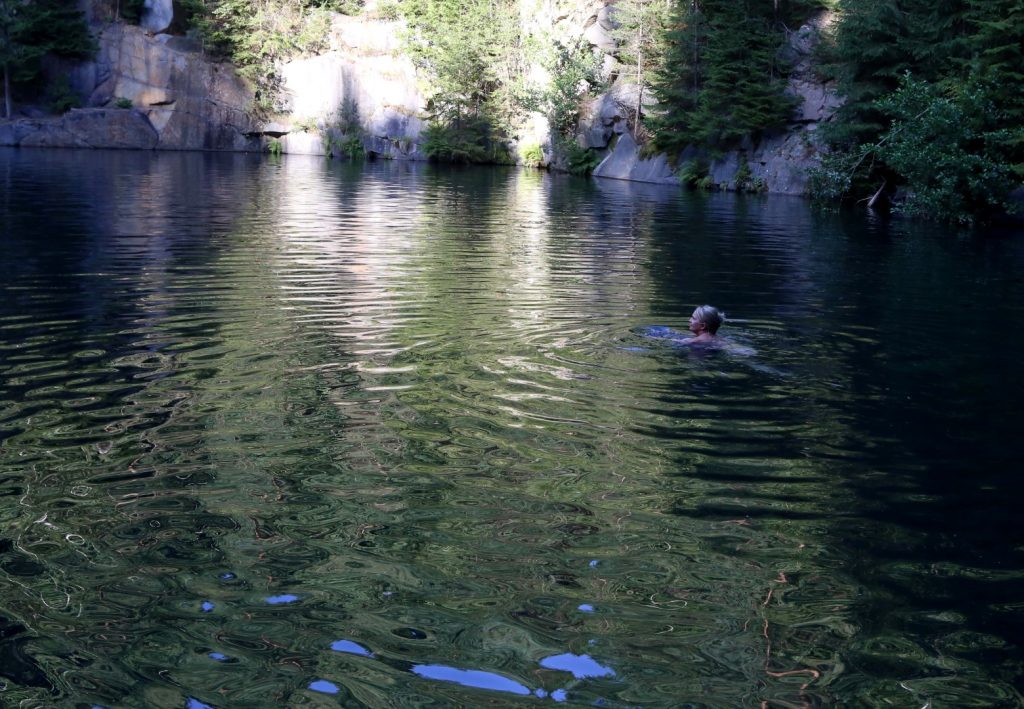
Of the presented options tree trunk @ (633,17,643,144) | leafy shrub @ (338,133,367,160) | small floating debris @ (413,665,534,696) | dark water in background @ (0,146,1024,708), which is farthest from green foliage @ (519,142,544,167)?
small floating debris @ (413,665,534,696)

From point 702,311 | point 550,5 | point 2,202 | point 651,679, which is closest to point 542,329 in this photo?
point 702,311

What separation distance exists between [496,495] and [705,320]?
14.6 ft

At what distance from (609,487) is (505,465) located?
0.74 m

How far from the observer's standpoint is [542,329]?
10.9 m

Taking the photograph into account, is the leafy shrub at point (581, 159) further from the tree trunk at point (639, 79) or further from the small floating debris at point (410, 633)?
the small floating debris at point (410, 633)

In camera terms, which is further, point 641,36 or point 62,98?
point 62,98

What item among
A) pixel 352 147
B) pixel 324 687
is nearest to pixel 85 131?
pixel 352 147

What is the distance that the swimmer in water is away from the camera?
9.93m

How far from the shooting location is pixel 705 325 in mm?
10000

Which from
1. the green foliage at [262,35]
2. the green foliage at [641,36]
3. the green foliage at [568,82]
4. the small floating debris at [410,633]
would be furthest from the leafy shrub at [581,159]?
the small floating debris at [410,633]

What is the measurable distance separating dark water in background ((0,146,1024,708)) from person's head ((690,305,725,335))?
1.58 feet

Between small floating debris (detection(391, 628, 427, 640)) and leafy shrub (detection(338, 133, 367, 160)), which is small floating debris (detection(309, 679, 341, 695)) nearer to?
small floating debris (detection(391, 628, 427, 640))

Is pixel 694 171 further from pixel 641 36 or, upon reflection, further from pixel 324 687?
pixel 324 687

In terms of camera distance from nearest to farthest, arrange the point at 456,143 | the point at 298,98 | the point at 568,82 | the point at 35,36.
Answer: the point at 568,82 < the point at 35,36 < the point at 456,143 < the point at 298,98
